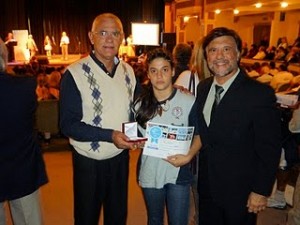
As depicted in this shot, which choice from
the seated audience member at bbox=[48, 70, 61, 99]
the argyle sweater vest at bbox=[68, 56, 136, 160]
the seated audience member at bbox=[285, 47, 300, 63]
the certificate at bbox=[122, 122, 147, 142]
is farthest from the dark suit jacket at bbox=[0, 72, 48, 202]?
the seated audience member at bbox=[285, 47, 300, 63]

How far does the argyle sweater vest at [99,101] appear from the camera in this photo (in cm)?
201

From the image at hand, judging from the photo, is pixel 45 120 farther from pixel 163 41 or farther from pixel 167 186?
pixel 163 41

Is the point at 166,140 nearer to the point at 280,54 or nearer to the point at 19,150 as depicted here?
the point at 19,150

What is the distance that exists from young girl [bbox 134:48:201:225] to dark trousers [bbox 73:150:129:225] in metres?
0.25

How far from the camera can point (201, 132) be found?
1.90 metres

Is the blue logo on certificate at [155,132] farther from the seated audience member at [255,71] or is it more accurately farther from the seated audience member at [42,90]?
the seated audience member at [255,71]

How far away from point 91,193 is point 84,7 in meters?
16.7

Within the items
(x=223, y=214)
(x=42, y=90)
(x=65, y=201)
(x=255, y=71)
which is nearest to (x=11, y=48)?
(x=42, y=90)

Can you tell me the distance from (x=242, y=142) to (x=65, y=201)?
90.6 inches

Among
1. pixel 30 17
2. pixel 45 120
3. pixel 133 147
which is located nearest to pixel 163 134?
pixel 133 147

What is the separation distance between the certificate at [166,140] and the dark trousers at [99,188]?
1.18ft

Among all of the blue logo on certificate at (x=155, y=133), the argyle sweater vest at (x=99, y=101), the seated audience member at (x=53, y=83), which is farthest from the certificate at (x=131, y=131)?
the seated audience member at (x=53, y=83)

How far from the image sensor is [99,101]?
2.02 metres

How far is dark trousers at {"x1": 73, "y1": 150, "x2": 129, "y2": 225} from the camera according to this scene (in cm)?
212
